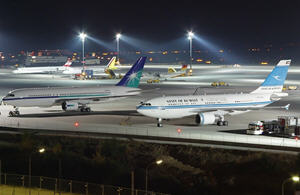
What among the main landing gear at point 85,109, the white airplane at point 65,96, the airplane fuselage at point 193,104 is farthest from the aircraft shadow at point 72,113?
the airplane fuselage at point 193,104

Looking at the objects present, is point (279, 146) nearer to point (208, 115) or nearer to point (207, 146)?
point (207, 146)

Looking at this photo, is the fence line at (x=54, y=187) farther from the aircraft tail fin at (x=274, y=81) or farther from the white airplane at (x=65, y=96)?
the aircraft tail fin at (x=274, y=81)

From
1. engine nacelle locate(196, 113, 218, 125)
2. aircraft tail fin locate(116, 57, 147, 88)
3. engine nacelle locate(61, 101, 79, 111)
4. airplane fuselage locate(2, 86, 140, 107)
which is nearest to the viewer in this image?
engine nacelle locate(196, 113, 218, 125)

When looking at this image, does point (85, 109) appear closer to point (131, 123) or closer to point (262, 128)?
point (131, 123)

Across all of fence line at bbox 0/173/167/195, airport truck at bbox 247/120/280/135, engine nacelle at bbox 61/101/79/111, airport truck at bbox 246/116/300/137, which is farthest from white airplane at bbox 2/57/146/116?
fence line at bbox 0/173/167/195

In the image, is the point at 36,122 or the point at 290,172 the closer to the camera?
the point at 290,172

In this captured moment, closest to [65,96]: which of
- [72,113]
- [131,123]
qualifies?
[72,113]

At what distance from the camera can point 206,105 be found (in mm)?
70062

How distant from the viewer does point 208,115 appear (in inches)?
2650

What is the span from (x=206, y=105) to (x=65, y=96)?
78.0 ft

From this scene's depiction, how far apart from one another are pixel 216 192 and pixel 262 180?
4421 millimetres

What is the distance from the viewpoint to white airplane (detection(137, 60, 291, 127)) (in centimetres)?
6706

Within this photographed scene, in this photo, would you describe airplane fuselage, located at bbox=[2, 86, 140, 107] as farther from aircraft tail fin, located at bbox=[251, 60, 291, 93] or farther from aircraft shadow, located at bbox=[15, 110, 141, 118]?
aircraft tail fin, located at bbox=[251, 60, 291, 93]

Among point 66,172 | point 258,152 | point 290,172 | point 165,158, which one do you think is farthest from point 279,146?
point 66,172
